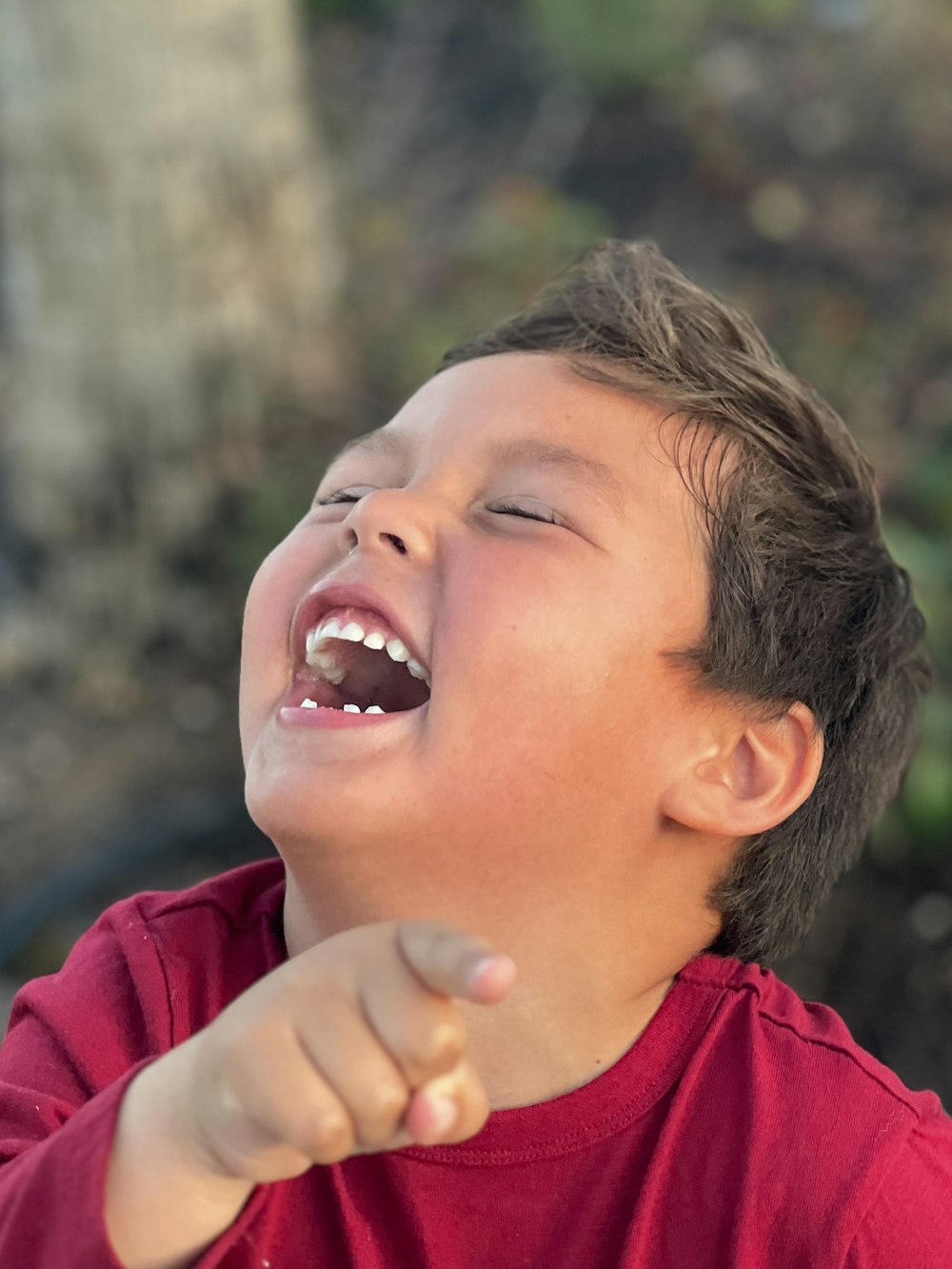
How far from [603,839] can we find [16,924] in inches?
82.5

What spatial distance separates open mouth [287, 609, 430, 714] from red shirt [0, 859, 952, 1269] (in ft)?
1.29

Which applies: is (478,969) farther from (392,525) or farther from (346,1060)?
(392,525)

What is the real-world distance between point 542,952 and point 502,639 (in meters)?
0.41

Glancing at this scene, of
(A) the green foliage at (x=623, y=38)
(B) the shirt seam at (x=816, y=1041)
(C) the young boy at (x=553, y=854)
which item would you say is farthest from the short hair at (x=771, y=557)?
(A) the green foliage at (x=623, y=38)

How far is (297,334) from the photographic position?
404 centimetres

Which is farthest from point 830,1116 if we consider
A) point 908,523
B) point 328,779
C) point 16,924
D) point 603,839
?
Result: point 908,523

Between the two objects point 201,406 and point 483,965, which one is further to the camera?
point 201,406

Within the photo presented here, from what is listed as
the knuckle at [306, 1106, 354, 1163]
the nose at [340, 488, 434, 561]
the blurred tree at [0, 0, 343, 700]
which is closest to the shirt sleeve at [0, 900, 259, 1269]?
the knuckle at [306, 1106, 354, 1163]

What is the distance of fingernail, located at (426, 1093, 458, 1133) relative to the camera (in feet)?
3.81

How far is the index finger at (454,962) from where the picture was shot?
1.10 meters

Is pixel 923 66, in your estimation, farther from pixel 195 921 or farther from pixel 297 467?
pixel 195 921

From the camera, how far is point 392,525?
5.52 feet

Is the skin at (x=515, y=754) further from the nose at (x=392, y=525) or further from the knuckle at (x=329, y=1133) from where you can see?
the knuckle at (x=329, y=1133)

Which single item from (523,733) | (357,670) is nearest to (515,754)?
(523,733)
